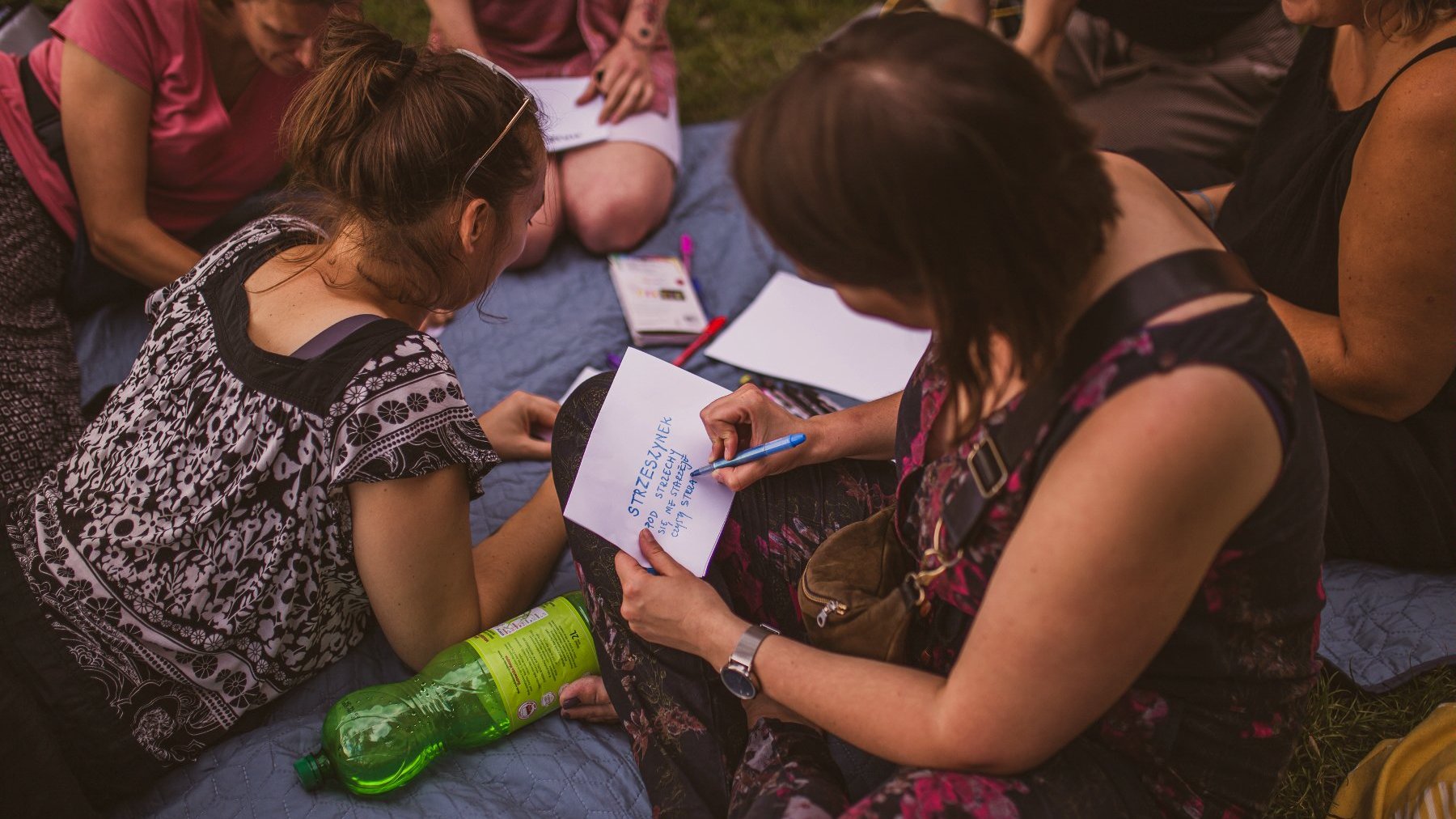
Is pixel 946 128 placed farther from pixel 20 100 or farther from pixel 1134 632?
pixel 20 100

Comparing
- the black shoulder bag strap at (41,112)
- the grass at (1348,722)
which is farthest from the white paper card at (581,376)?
the grass at (1348,722)

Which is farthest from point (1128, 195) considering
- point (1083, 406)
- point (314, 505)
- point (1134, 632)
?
point (314, 505)

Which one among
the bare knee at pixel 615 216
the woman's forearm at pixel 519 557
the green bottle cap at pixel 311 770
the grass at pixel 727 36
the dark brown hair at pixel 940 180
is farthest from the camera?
the grass at pixel 727 36

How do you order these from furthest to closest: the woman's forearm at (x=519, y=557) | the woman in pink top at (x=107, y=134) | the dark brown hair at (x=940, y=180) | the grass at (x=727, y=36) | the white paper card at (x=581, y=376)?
1. the grass at (x=727, y=36)
2. the white paper card at (x=581, y=376)
3. the woman in pink top at (x=107, y=134)
4. the woman's forearm at (x=519, y=557)
5. the dark brown hair at (x=940, y=180)

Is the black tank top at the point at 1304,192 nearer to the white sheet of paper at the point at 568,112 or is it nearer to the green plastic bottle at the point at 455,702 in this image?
the green plastic bottle at the point at 455,702

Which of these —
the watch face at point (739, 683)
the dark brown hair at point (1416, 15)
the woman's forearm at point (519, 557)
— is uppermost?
the dark brown hair at point (1416, 15)

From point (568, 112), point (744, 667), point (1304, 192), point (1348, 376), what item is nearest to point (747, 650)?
point (744, 667)

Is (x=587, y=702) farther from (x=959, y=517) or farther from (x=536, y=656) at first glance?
(x=959, y=517)

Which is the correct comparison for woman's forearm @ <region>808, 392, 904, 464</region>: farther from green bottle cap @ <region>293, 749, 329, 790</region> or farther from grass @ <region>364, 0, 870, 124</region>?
grass @ <region>364, 0, 870, 124</region>

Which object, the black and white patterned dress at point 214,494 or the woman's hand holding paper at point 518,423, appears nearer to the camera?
the black and white patterned dress at point 214,494

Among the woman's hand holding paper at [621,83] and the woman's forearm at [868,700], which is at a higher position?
the woman's hand holding paper at [621,83]

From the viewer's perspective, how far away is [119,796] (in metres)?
1.58

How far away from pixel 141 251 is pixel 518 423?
102 centimetres

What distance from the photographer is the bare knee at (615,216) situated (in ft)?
9.08
